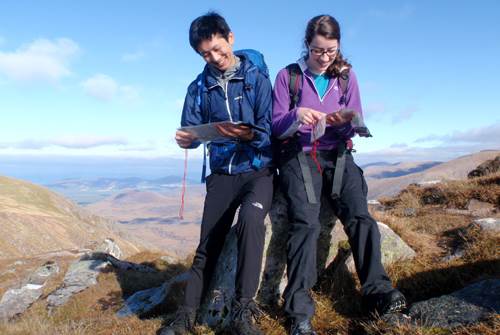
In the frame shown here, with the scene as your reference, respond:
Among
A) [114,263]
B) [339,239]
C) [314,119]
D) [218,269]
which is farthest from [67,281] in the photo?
[314,119]

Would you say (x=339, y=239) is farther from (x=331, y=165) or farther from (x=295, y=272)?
(x=295, y=272)

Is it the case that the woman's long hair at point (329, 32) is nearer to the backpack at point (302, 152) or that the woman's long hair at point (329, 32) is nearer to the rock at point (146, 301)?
the backpack at point (302, 152)

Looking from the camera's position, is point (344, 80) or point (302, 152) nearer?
point (302, 152)

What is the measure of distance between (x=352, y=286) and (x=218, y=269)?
2.16 meters

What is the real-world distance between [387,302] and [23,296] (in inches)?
623

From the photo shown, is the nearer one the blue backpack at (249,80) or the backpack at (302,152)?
the backpack at (302,152)

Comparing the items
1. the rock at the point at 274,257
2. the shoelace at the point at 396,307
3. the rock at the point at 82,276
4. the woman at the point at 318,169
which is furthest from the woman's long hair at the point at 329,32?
the rock at the point at 82,276

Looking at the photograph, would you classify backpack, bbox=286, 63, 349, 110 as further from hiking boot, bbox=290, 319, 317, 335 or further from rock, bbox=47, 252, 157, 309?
rock, bbox=47, 252, 157, 309

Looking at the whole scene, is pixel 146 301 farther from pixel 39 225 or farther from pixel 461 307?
pixel 39 225

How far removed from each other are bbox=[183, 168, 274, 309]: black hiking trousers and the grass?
33.2 inches

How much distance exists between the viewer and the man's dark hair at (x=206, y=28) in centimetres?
611

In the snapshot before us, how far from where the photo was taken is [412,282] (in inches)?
242

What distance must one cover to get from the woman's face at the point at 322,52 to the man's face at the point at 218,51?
4.23 ft

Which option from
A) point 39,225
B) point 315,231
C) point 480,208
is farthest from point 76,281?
point 39,225
